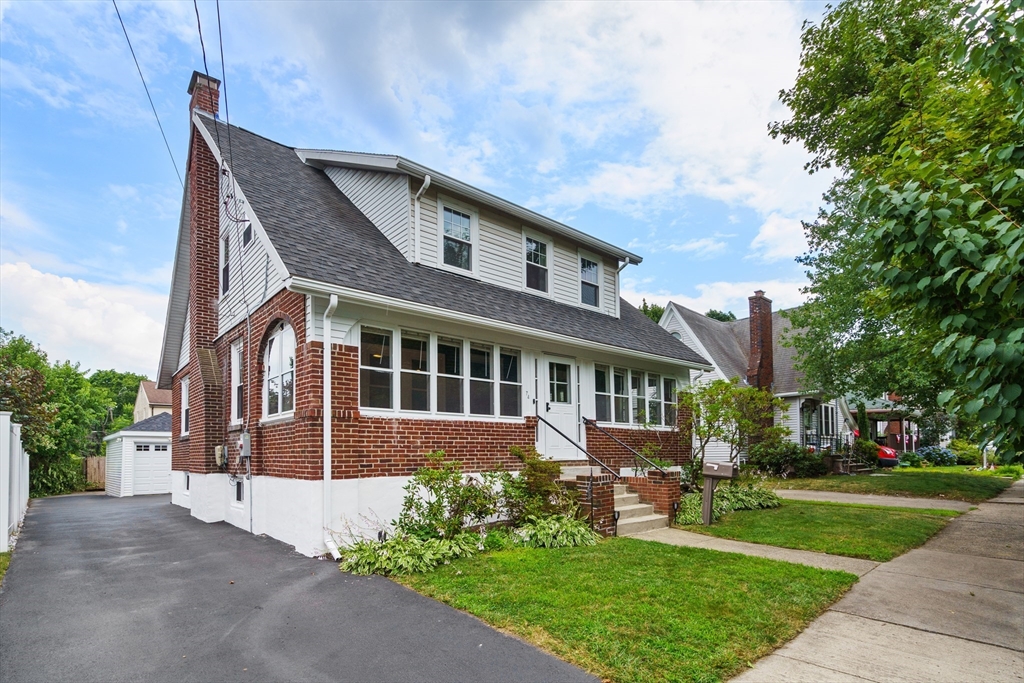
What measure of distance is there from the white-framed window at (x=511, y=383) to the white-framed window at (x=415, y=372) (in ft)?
5.63

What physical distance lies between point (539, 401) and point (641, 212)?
8413 mm

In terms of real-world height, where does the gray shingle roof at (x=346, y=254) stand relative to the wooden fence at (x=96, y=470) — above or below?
above

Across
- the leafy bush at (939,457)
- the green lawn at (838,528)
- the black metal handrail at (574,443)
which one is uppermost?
the black metal handrail at (574,443)

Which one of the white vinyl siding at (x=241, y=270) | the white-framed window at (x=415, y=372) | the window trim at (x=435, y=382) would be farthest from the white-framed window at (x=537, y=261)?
the white vinyl siding at (x=241, y=270)

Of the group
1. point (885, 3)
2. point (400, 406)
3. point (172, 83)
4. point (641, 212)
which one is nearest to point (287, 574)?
point (400, 406)

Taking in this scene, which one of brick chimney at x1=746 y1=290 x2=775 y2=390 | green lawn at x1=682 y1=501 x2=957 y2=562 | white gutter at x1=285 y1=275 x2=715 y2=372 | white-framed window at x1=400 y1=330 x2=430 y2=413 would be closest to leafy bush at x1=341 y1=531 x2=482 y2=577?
white-framed window at x1=400 y1=330 x2=430 y2=413

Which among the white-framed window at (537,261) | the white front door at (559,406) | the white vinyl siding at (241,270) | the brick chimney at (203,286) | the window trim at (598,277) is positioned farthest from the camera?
the window trim at (598,277)

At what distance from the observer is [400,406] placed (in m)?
8.97

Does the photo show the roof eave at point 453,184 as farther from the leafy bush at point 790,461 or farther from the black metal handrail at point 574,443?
the leafy bush at point 790,461

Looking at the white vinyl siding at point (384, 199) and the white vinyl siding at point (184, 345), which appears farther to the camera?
the white vinyl siding at point (184, 345)

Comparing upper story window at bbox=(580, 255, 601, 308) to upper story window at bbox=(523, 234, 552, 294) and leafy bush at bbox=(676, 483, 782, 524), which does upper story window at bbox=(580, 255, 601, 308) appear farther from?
leafy bush at bbox=(676, 483, 782, 524)

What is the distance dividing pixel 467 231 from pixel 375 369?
4059 mm

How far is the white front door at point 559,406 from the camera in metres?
11.5

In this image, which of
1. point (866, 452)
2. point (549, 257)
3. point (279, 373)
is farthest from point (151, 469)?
point (866, 452)
